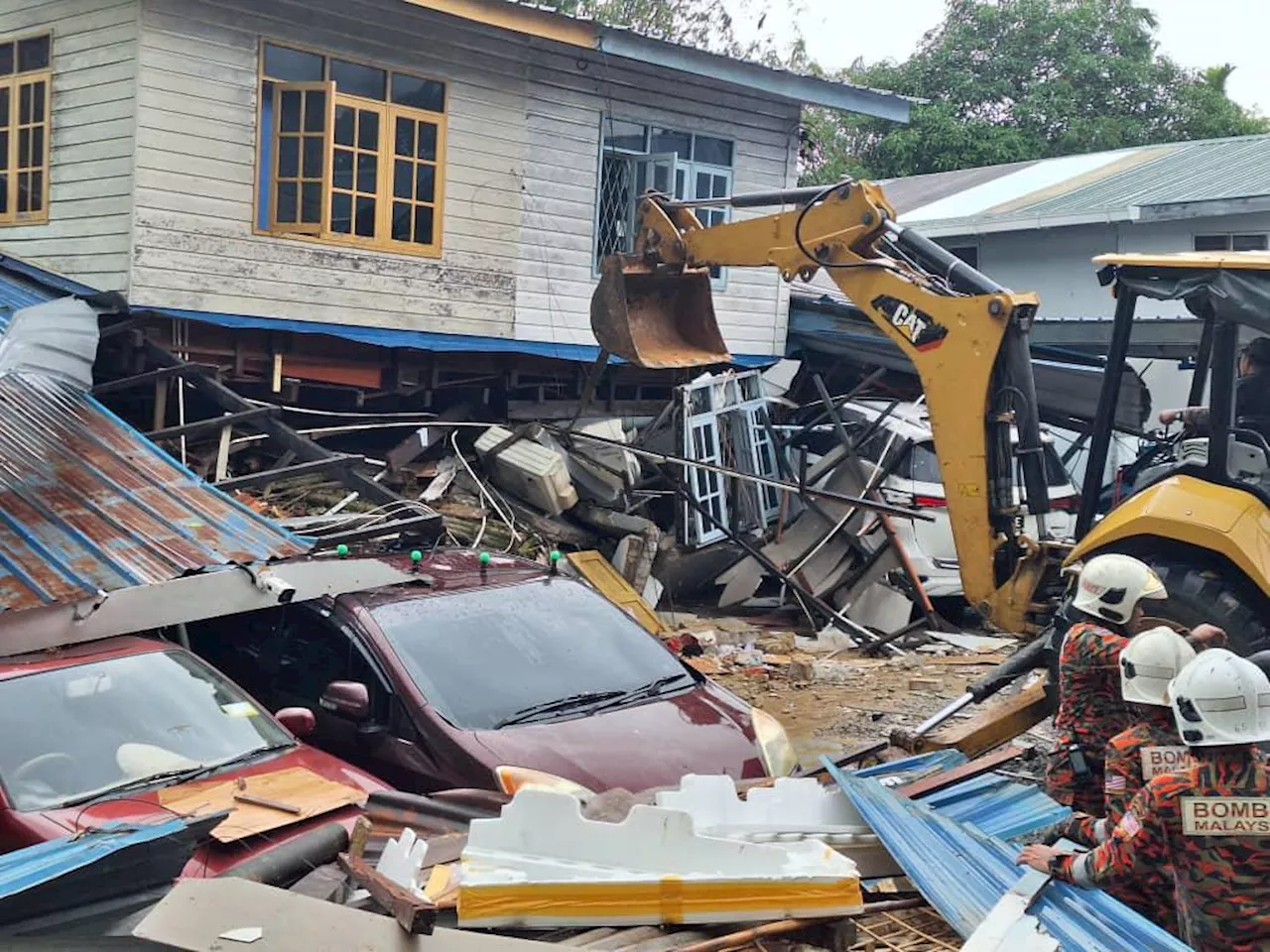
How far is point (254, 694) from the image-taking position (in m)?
7.09

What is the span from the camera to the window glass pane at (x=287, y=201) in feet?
38.2

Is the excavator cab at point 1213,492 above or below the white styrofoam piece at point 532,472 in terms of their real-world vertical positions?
above

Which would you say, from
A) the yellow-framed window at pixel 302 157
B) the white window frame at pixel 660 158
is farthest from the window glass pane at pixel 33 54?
the white window frame at pixel 660 158

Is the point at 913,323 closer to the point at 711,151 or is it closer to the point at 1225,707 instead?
the point at 1225,707

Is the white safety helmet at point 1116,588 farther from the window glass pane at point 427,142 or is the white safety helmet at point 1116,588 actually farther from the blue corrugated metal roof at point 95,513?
the window glass pane at point 427,142

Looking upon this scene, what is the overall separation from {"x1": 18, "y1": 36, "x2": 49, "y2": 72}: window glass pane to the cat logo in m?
8.31

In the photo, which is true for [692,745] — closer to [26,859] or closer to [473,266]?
[26,859]

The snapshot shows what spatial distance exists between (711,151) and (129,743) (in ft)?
34.3

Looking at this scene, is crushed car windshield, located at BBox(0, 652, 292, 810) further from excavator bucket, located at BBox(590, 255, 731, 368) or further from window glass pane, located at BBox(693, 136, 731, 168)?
window glass pane, located at BBox(693, 136, 731, 168)

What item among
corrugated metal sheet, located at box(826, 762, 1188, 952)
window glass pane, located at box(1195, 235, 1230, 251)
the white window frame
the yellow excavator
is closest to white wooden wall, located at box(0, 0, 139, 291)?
the white window frame

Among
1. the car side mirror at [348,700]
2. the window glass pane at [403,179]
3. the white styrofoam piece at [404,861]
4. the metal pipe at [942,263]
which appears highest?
the window glass pane at [403,179]

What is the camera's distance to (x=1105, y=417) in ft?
22.2

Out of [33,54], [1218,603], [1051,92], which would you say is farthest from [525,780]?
[1051,92]

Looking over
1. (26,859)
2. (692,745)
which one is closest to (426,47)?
(692,745)
